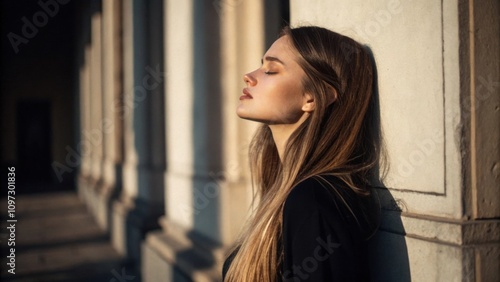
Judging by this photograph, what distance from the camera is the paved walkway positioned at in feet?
20.8

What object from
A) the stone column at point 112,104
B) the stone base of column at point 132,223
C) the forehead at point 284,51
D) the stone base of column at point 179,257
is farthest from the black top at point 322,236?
the stone column at point 112,104

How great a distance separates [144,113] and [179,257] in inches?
128

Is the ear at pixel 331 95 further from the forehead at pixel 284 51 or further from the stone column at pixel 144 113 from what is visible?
the stone column at pixel 144 113

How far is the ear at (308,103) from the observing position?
6.18 ft

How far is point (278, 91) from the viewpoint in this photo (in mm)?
1891

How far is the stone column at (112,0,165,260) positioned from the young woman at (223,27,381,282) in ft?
16.8

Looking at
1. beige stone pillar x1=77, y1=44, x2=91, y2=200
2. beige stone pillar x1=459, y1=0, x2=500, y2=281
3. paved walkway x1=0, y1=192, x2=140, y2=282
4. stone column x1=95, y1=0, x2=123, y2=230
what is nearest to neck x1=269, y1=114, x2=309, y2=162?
beige stone pillar x1=459, y1=0, x2=500, y2=281

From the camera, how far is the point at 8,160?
781 inches

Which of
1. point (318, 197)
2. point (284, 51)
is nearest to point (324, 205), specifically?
point (318, 197)

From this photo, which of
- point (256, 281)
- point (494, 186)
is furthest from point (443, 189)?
point (256, 281)

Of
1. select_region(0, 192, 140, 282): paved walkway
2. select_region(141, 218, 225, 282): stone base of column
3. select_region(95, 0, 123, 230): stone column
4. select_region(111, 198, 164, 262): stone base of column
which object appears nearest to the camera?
select_region(141, 218, 225, 282): stone base of column

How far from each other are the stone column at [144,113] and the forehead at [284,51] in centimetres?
517

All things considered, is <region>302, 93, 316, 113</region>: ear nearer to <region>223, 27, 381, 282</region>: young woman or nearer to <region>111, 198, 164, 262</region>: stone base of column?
<region>223, 27, 381, 282</region>: young woman

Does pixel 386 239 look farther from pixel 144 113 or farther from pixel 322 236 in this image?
pixel 144 113
